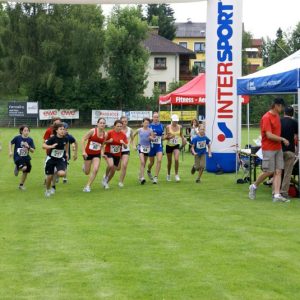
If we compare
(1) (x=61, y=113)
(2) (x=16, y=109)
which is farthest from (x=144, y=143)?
(1) (x=61, y=113)

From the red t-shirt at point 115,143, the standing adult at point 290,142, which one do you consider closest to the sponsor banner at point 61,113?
the red t-shirt at point 115,143

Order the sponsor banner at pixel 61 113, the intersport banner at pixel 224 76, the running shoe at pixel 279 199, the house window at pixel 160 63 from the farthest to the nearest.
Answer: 1. the house window at pixel 160 63
2. the sponsor banner at pixel 61 113
3. the intersport banner at pixel 224 76
4. the running shoe at pixel 279 199

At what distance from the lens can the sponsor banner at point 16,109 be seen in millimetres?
58469

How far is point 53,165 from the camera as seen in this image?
49.8 ft

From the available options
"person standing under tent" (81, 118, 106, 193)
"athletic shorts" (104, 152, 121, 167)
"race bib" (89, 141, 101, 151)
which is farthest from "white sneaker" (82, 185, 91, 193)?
"athletic shorts" (104, 152, 121, 167)

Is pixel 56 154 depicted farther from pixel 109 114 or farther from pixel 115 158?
pixel 109 114

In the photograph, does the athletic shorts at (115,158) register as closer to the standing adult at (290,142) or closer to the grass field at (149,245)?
the grass field at (149,245)

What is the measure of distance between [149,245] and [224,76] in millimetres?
11501

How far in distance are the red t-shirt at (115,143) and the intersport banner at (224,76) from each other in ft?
14.0

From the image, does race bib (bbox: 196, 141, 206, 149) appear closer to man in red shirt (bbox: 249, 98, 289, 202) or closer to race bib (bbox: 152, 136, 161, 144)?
race bib (bbox: 152, 136, 161, 144)

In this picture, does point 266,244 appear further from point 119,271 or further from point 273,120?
point 273,120

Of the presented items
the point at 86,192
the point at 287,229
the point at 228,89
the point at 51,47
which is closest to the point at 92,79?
the point at 51,47

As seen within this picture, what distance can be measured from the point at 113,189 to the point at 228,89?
536cm

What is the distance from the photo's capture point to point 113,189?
54.1ft
